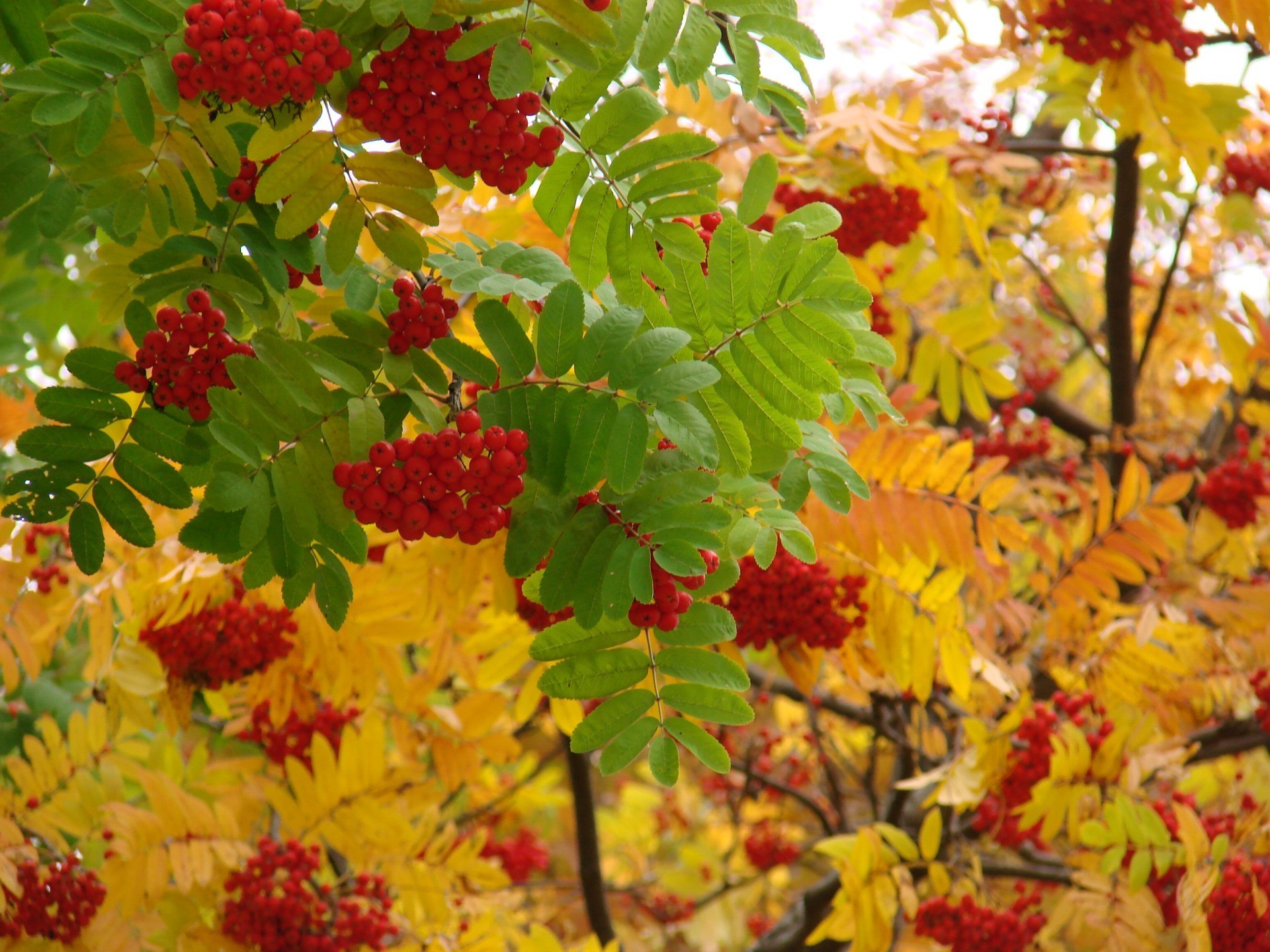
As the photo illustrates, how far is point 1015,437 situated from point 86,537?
4074 millimetres

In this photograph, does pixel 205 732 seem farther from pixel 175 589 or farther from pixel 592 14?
pixel 592 14

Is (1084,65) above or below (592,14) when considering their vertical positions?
above

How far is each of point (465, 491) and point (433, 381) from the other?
9.1 inches

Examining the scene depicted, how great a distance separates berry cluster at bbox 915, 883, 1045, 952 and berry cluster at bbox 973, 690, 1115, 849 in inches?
10.5

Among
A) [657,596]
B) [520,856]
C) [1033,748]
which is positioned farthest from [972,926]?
[520,856]

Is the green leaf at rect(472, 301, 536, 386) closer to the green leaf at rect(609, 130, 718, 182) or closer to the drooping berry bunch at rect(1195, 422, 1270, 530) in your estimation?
the green leaf at rect(609, 130, 718, 182)

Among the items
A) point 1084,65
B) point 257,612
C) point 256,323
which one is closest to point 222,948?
point 257,612

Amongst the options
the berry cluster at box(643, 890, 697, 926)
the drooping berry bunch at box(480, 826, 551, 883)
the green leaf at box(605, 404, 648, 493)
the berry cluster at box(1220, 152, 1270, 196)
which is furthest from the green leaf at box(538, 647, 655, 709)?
the berry cluster at box(643, 890, 697, 926)

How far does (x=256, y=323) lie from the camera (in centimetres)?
179

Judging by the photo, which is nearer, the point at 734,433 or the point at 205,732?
the point at 734,433

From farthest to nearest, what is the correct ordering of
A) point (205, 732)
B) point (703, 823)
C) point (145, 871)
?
point (703, 823)
point (205, 732)
point (145, 871)

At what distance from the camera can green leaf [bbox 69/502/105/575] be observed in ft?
5.36

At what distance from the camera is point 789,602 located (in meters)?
2.60

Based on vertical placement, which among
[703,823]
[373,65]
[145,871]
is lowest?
[703,823]
